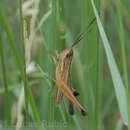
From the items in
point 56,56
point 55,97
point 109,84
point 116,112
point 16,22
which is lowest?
point 116,112

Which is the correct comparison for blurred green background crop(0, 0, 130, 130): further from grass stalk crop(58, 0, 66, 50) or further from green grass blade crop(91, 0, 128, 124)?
green grass blade crop(91, 0, 128, 124)

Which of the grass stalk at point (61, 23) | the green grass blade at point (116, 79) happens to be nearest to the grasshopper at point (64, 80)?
the grass stalk at point (61, 23)

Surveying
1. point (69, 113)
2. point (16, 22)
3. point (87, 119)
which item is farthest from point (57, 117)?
point (16, 22)

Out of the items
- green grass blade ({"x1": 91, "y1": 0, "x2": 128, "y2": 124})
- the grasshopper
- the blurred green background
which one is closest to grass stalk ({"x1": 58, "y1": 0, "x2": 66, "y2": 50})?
the grasshopper

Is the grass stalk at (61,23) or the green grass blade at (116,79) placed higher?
the grass stalk at (61,23)

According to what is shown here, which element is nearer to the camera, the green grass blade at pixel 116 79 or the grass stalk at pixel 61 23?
the green grass blade at pixel 116 79

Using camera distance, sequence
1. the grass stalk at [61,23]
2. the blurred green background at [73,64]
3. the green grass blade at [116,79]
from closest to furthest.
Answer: the green grass blade at [116,79]
the grass stalk at [61,23]
the blurred green background at [73,64]

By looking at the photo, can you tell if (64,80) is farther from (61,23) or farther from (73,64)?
(73,64)

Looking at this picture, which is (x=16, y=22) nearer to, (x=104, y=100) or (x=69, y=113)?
(x=104, y=100)

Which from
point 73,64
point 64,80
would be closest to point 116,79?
point 64,80

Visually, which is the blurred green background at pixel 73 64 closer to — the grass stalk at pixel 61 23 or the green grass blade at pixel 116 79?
the grass stalk at pixel 61 23

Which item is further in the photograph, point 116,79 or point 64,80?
point 64,80
